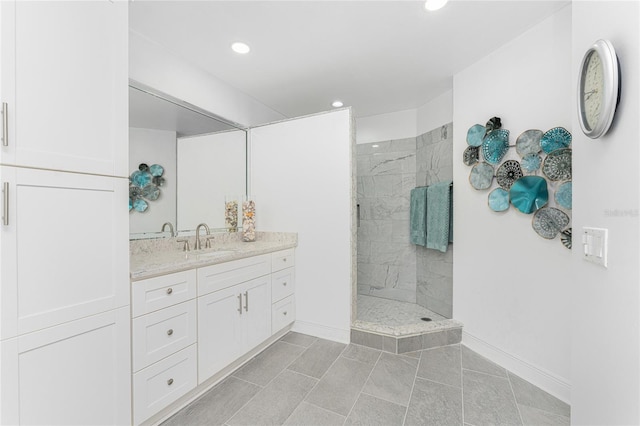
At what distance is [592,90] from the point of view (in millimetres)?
885

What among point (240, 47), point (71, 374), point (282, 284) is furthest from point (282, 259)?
point (240, 47)

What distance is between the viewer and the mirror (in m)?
2.03

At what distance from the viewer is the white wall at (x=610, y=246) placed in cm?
71

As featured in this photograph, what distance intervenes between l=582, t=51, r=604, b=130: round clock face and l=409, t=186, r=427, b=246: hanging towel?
2.29 metres

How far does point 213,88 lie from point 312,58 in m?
1.04

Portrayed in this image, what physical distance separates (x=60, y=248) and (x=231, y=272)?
1032mm

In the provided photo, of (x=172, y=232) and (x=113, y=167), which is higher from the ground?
(x=113, y=167)

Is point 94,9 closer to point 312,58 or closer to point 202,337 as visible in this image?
point 312,58

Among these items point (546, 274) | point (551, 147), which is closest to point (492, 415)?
point (546, 274)

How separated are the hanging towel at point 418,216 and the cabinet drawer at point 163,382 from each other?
8.62 ft

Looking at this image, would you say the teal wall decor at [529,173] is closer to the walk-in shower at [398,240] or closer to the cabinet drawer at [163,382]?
the walk-in shower at [398,240]

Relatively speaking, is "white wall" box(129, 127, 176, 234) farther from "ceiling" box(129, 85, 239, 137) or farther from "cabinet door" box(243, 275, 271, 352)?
"cabinet door" box(243, 275, 271, 352)

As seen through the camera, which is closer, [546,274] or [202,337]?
[202,337]

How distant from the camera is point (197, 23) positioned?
1905mm
